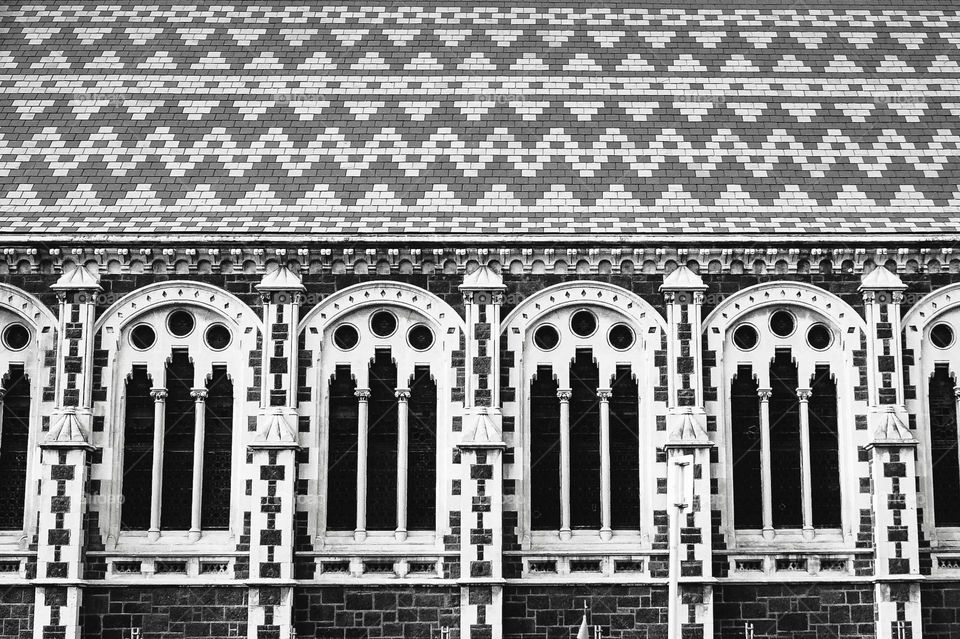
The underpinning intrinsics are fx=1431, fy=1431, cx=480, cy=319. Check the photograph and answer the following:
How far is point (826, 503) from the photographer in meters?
34.9

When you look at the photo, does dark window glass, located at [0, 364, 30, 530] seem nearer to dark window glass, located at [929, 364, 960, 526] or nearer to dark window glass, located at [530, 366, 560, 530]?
dark window glass, located at [530, 366, 560, 530]

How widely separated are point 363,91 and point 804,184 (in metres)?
12.6

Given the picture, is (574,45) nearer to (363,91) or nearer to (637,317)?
(363,91)

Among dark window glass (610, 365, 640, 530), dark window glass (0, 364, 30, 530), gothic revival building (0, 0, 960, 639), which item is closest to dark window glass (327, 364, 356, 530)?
gothic revival building (0, 0, 960, 639)

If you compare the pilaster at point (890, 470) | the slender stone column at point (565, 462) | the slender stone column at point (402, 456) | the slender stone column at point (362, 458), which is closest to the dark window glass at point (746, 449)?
the pilaster at point (890, 470)

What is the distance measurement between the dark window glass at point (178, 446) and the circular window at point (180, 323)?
467 mm

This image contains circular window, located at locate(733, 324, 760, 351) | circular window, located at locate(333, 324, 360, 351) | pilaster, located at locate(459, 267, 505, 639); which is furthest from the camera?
circular window, located at locate(733, 324, 760, 351)

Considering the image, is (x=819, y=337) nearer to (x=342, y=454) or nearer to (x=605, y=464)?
(x=605, y=464)

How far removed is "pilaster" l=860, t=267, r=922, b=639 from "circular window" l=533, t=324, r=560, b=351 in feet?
25.0

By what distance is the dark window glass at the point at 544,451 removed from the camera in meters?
34.8

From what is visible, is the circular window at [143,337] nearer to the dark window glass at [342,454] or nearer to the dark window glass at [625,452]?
the dark window glass at [342,454]

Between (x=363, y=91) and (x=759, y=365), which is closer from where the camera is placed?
(x=759, y=365)

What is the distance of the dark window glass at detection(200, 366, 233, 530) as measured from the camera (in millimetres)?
34688

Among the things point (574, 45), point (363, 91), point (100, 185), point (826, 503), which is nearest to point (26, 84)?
point (100, 185)
